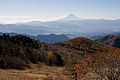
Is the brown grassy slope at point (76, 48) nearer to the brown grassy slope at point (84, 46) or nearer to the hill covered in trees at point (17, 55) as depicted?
the brown grassy slope at point (84, 46)

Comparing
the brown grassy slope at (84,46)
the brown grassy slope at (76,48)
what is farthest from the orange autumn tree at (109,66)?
the brown grassy slope at (84,46)

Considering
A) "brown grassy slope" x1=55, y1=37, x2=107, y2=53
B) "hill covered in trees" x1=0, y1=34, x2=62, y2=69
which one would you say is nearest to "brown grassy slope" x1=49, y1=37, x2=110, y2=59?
"brown grassy slope" x1=55, y1=37, x2=107, y2=53

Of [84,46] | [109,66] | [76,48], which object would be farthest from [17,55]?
[84,46]

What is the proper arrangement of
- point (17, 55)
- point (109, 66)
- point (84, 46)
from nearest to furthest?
point (109, 66) → point (17, 55) → point (84, 46)

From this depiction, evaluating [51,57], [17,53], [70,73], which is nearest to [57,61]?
[51,57]

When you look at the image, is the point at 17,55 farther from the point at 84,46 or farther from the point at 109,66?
the point at 84,46

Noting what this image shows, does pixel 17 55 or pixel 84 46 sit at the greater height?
pixel 17 55

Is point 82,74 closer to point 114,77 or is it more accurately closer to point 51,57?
point 114,77

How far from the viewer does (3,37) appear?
52.4 m

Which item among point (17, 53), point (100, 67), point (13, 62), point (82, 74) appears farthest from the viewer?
point (17, 53)

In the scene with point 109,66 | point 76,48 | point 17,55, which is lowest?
point 76,48

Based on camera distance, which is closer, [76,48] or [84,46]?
[76,48]

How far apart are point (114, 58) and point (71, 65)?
1088 cm

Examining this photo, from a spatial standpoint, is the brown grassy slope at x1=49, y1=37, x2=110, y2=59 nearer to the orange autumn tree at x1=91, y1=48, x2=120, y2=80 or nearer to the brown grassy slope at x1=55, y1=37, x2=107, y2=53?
the brown grassy slope at x1=55, y1=37, x2=107, y2=53
